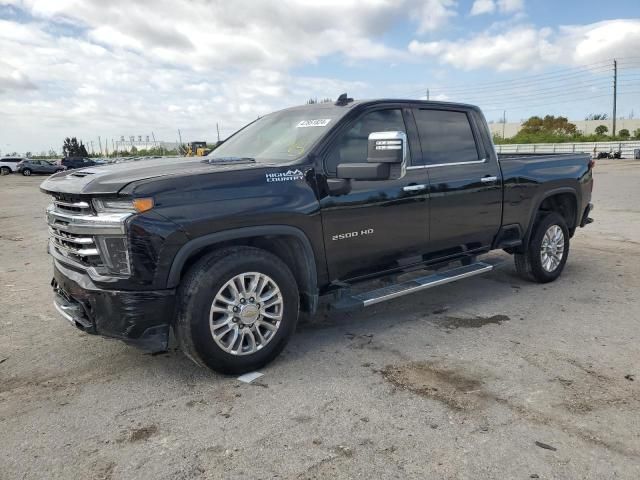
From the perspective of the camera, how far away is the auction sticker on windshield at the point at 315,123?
4170 mm

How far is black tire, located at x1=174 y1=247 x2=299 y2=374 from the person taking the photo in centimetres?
330

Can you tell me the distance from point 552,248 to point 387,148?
10.9 feet

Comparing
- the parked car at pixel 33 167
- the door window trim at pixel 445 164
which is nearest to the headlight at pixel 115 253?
the door window trim at pixel 445 164

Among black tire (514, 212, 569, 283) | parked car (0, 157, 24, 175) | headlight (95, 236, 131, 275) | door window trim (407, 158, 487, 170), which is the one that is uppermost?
parked car (0, 157, 24, 175)

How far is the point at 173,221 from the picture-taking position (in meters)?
3.20

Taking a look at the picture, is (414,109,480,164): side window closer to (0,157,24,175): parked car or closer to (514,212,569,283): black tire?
(514,212,569,283): black tire

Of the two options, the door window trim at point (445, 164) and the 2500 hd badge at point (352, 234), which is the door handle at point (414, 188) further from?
the 2500 hd badge at point (352, 234)

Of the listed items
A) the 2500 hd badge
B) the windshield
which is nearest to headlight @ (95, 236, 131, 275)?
the windshield

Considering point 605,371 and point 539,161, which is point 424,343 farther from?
point 539,161

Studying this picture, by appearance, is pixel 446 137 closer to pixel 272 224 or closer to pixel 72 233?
pixel 272 224

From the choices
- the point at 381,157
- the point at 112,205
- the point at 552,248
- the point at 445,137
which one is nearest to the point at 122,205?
the point at 112,205

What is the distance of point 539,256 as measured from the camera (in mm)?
5730

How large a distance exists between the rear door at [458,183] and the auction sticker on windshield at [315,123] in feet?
3.13

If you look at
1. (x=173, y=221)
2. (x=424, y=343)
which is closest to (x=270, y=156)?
(x=173, y=221)
